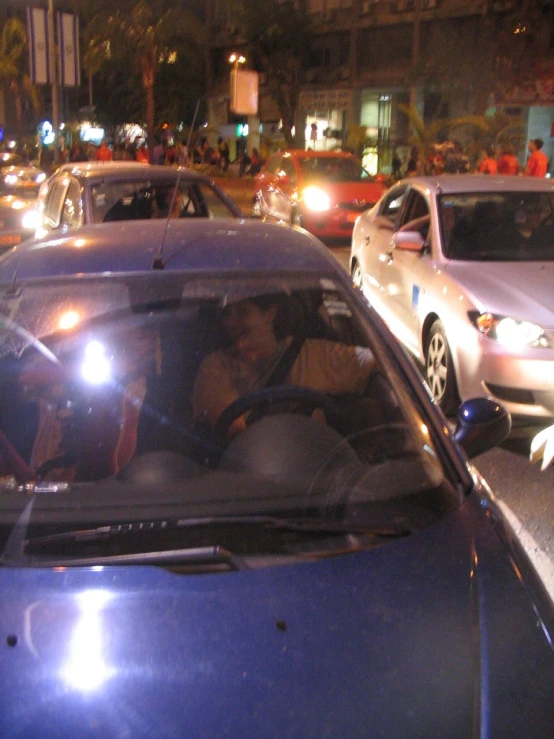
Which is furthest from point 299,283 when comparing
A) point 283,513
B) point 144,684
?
point 144,684

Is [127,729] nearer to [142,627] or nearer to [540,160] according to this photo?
[142,627]

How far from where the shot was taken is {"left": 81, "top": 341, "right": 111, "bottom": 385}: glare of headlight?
2979 millimetres

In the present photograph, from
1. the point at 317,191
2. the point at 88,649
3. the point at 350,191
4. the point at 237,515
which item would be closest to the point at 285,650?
the point at 88,649

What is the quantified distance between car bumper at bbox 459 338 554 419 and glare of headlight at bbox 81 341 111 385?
322 centimetres

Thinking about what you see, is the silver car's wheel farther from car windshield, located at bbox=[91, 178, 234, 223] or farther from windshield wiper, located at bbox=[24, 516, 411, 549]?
windshield wiper, located at bbox=[24, 516, 411, 549]

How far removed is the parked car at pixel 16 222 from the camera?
11289 mm

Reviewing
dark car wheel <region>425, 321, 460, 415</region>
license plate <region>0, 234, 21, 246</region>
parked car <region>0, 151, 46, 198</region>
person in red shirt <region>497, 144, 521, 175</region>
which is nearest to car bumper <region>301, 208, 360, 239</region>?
person in red shirt <region>497, 144, 521, 175</region>

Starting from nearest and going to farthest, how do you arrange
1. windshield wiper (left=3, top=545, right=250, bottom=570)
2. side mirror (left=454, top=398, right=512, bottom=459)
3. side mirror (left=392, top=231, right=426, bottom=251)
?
1. windshield wiper (left=3, top=545, right=250, bottom=570)
2. side mirror (left=454, top=398, right=512, bottom=459)
3. side mirror (left=392, top=231, right=426, bottom=251)

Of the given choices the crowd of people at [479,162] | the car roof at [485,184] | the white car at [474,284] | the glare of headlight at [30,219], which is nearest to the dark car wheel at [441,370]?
the white car at [474,284]

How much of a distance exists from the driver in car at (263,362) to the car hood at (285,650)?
998 mm

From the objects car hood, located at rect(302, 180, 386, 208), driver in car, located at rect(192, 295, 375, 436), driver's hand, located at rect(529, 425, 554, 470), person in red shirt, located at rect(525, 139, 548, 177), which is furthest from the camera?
car hood, located at rect(302, 180, 386, 208)

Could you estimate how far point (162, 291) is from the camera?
10.2ft

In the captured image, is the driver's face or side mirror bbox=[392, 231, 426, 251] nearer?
the driver's face

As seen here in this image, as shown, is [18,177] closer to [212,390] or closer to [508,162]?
[508,162]
